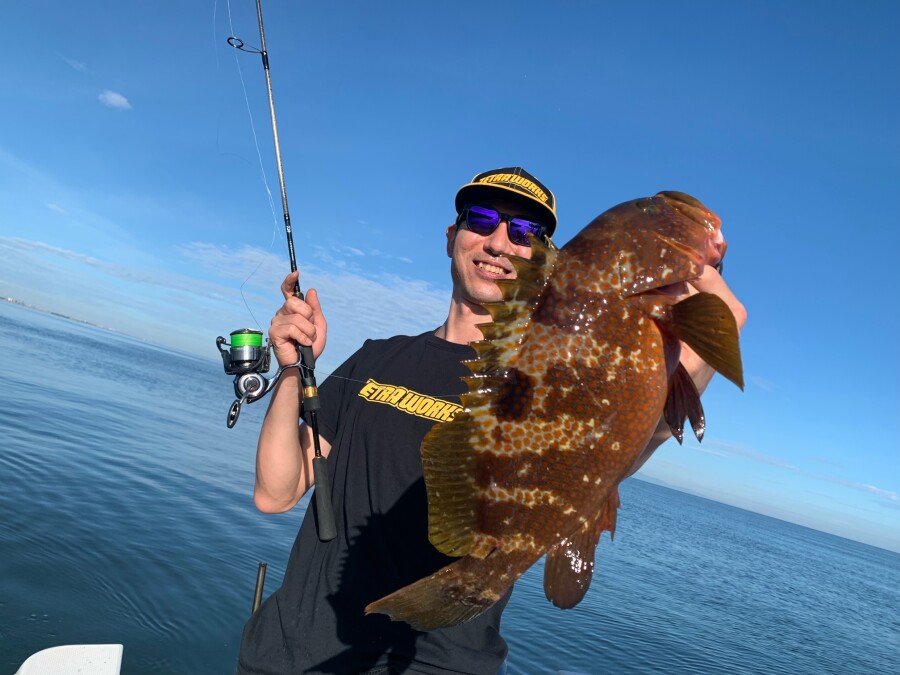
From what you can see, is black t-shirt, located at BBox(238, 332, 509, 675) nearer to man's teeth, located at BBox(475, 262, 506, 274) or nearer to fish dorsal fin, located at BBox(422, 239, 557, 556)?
man's teeth, located at BBox(475, 262, 506, 274)

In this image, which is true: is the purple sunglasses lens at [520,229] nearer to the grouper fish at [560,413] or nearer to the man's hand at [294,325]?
the man's hand at [294,325]

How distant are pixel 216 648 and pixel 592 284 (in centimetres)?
938

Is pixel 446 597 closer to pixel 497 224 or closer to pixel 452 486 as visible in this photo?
pixel 452 486

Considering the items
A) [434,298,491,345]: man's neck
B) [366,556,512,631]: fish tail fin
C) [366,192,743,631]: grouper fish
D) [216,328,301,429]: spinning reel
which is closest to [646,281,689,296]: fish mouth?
[366,192,743,631]: grouper fish

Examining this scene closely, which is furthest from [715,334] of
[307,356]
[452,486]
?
[307,356]

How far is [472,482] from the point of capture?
2.14 m

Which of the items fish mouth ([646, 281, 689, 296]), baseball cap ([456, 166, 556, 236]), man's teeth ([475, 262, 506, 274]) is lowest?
fish mouth ([646, 281, 689, 296])

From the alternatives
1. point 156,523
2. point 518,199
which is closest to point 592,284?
point 518,199

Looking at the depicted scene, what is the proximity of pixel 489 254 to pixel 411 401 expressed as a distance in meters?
1.04

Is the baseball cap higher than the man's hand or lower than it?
higher

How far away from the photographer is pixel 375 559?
3123 millimetres

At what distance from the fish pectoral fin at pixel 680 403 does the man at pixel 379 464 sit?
0.35 metres

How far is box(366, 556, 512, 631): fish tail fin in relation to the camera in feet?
6.52

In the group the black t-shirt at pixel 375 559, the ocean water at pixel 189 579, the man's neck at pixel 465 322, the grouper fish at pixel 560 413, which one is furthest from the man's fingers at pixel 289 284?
the ocean water at pixel 189 579
